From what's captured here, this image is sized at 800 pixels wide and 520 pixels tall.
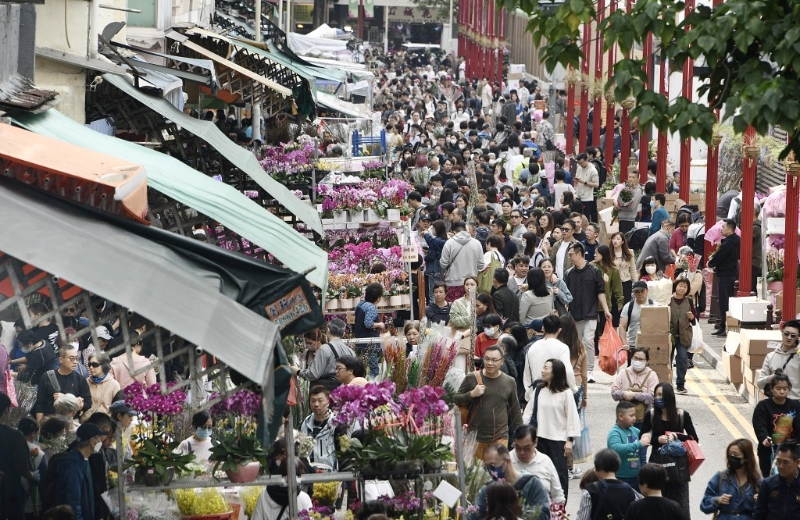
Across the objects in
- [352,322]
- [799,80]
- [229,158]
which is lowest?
[352,322]

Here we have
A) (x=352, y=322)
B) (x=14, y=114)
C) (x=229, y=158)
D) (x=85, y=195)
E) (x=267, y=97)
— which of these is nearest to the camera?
(x=85, y=195)

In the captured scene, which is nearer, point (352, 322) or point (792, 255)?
point (352, 322)

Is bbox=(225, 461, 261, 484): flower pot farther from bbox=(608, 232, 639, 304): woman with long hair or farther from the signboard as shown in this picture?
the signboard

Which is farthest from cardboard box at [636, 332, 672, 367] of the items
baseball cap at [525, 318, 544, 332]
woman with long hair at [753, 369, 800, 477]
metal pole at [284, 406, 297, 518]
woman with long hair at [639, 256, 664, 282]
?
metal pole at [284, 406, 297, 518]

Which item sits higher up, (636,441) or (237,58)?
(237,58)

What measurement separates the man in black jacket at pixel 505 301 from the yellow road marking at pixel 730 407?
95.8 inches

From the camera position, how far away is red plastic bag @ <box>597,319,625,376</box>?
48.5 feet

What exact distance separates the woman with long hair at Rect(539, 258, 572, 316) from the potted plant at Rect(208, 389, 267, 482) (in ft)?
21.7

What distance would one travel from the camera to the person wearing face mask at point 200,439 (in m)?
9.75

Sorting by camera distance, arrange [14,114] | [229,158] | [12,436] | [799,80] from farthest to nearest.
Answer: [229,158] < [14,114] < [12,436] < [799,80]

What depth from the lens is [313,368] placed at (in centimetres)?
1214

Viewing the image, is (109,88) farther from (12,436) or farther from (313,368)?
(12,436)

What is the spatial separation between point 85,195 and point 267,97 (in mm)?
14361

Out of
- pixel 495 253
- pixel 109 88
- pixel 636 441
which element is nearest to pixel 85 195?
pixel 636 441
